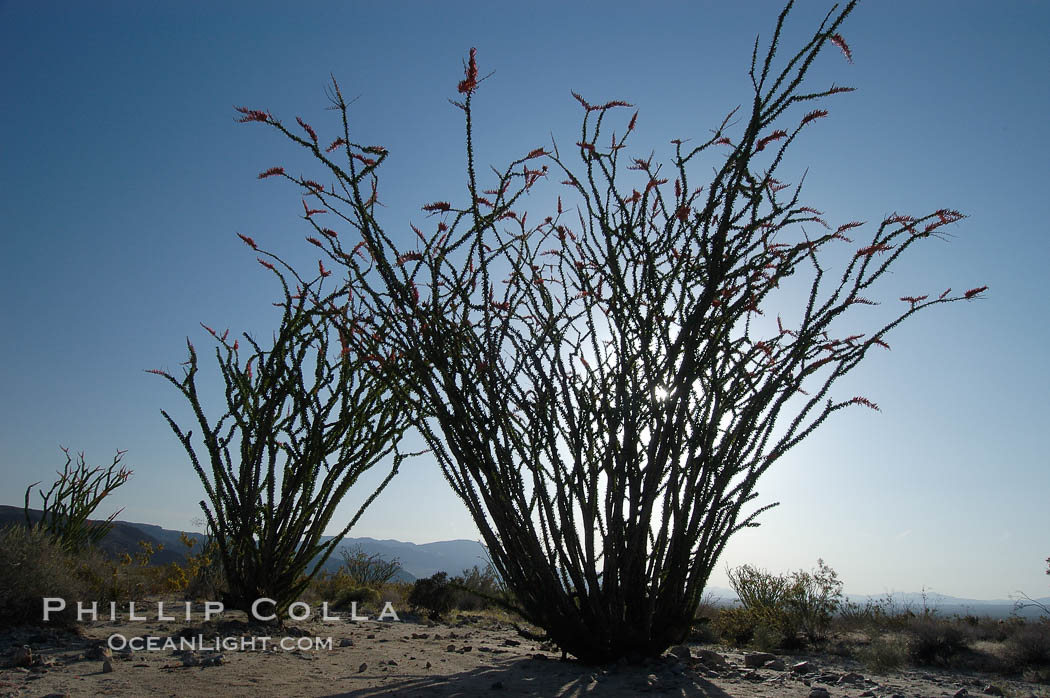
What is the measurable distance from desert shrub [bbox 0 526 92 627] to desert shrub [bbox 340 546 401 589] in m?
6.05

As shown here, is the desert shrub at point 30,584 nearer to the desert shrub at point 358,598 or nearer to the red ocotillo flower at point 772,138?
the desert shrub at point 358,598

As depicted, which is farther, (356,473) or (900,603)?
(900,603)

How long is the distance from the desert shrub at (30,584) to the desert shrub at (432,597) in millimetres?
3734

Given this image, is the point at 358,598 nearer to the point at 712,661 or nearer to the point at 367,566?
the point at 367,566

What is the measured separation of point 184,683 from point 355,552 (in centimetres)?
897

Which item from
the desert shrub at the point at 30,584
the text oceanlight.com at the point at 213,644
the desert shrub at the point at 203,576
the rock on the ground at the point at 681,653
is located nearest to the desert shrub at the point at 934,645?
the rock on the ground at the point at 681,653

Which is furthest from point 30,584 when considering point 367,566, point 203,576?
point 367,566

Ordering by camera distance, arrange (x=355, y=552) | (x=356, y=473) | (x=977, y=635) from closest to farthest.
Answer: (x=356, y=473) → (x=977, y=635) → (x=355, y=552)

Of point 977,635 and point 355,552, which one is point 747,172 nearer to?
point 977,635

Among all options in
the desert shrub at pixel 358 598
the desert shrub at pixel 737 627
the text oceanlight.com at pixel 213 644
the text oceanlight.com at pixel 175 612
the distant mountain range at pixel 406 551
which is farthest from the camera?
the distant mountain range at pixel 406 551

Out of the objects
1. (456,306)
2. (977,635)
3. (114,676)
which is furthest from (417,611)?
(977,635)

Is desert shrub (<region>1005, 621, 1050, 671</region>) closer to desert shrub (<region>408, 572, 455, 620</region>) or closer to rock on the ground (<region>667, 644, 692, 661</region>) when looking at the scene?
rock on the ground (<region>667, 644, 692, 661</region>)

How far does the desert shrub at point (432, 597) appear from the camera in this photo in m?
7.62

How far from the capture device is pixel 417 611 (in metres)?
7.77
